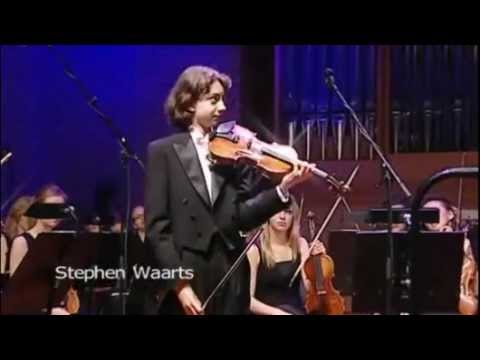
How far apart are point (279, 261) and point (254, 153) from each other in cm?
49

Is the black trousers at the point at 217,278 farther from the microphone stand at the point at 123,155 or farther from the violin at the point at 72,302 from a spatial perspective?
the violin at the point at 72,302

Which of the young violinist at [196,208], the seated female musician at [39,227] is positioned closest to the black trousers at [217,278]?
the young violinist at [196,208]

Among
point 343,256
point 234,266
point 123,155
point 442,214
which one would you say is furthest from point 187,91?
point 442,214

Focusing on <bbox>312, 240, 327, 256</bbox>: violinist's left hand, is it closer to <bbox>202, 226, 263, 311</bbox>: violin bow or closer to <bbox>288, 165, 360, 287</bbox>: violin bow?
<bbox>288, 165, 360, 287</bbox>: violin bow

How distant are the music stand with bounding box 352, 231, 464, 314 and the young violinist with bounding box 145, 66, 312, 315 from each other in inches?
18.8

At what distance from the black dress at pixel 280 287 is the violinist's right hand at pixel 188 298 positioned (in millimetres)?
267

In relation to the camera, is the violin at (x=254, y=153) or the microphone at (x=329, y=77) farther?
the microphone at (x=329, y=77)

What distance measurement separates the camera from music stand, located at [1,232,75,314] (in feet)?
11.7

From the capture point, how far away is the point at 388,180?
354cm

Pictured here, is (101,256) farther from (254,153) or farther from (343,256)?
(343,256)

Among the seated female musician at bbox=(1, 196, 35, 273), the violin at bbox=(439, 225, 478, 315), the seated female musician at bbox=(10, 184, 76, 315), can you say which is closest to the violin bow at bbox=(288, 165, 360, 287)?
the violin at bbox=(439, 225, 478, 315)

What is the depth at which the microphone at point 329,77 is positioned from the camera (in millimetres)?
3629
